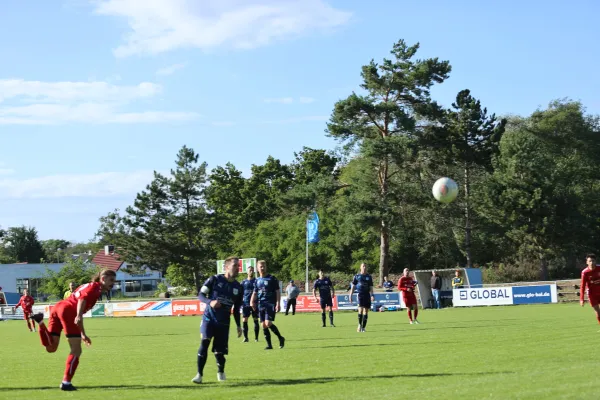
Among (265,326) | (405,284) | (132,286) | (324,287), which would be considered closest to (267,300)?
(265,326)

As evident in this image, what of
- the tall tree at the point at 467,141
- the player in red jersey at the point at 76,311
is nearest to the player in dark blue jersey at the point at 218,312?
the player in red jersey at the point at 76,311

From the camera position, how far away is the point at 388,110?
53.2m

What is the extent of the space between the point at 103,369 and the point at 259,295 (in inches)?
194

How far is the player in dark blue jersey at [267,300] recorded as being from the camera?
1812cm

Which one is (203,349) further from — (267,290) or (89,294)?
(267,290)

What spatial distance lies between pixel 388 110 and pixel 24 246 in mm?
100803

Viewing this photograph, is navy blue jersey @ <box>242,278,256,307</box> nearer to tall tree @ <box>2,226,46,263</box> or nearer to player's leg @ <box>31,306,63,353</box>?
player's leg @ <box>31,306,63,353</box>

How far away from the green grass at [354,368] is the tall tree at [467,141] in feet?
120

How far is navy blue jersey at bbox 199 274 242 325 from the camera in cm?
1191

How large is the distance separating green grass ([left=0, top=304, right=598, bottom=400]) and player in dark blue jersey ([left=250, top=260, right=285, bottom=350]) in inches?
20.2

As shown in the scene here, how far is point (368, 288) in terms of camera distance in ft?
76.2

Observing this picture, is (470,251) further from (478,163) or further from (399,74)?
(399,74)

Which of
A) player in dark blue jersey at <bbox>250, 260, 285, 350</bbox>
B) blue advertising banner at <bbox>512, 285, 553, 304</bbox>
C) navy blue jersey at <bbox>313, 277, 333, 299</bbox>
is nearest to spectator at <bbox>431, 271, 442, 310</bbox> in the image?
blue advertising banner at <bbox>512, 285, 553, 304</bbox>

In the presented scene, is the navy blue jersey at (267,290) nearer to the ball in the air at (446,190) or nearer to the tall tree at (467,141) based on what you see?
the ball in the air at (446,190)
